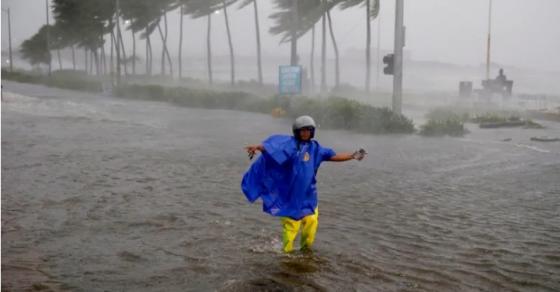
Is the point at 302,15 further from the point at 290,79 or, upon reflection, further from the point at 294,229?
the point at 294,229

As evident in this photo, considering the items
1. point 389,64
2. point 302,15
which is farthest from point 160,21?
point 389,64

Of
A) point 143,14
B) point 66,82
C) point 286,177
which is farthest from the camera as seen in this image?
point 143,14

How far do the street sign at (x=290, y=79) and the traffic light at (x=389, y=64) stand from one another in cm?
593

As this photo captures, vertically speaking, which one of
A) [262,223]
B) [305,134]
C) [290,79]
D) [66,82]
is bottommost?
[262,223]

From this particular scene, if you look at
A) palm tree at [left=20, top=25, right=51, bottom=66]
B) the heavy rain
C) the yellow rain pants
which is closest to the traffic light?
the heavy rain

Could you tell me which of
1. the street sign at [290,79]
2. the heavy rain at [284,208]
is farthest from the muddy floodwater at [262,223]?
the street sign at [290,79]

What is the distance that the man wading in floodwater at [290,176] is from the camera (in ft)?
17.3

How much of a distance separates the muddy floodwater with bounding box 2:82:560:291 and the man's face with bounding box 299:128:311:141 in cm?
120

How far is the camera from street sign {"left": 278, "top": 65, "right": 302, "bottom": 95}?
22.7m

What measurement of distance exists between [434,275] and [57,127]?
55.9 ft

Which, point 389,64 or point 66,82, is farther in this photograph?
point 66,82

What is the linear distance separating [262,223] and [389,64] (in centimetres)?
1137

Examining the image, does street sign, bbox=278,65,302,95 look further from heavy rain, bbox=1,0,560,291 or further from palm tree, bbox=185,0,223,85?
palm tree, bbox=185,0,223,85

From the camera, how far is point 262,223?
696 centimetres
